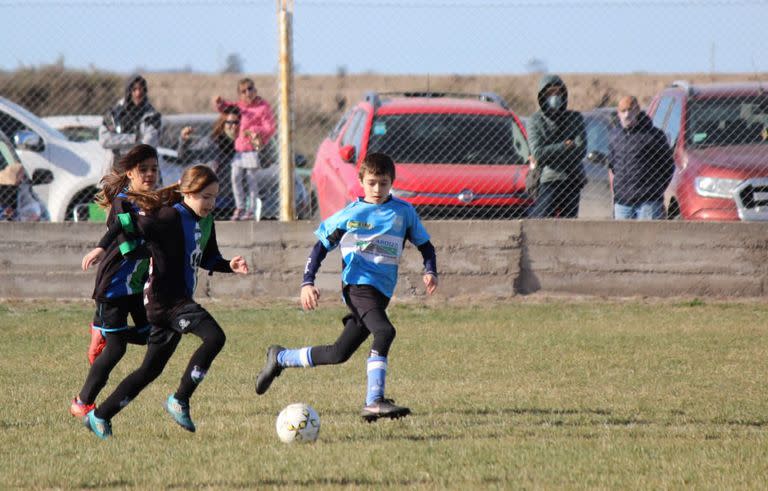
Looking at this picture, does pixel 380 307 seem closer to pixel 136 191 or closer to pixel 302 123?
pixel 136 191

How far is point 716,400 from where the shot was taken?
787 cm

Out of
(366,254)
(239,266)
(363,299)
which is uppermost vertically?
(366,254)

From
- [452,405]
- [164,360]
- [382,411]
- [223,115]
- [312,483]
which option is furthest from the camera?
[223,115]

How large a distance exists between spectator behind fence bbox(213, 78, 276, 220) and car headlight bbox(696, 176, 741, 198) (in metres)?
4.44

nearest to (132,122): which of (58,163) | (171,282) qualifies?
(58,163)

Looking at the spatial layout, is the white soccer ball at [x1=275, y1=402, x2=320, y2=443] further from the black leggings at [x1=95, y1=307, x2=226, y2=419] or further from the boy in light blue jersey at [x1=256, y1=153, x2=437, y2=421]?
the boy in light blue jersey at [x1=256, y1=153, x2=437, y2=421]

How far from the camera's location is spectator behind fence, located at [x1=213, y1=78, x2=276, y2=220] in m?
13.7

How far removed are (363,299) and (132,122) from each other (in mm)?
6853

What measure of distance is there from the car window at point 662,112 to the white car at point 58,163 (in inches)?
246

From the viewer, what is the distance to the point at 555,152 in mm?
12914

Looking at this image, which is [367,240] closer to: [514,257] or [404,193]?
[514,257]

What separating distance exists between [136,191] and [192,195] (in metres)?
0.38

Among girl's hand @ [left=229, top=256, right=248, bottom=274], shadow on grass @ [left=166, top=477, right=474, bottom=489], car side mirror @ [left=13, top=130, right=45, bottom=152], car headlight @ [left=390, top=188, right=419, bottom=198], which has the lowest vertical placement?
shadow on grass @ [left=166, top=477, right=474, bottom=489]

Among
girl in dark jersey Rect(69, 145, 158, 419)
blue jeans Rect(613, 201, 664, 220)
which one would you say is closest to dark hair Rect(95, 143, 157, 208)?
girl in dark jersey Rect(69, 145, 158, 419)
